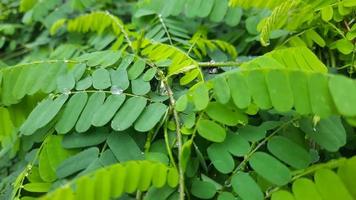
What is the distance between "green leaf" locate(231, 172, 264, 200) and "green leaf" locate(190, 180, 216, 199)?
4 cm

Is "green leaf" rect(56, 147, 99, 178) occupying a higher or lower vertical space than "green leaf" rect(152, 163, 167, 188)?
lower

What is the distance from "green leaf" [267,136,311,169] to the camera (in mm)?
818

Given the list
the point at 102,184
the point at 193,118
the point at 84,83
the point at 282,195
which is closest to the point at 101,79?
the point at 84,83

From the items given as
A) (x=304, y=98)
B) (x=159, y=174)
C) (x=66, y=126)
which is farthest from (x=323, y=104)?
(x=66, y=126)

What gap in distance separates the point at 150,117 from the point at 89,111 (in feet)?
0.44

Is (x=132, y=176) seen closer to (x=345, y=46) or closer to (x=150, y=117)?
(x=150, y=117)

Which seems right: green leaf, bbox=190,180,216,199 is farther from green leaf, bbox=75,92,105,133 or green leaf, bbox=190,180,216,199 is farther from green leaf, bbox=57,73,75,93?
green leaf, bbox=57,73,75,93

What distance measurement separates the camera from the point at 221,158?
0.84 meters

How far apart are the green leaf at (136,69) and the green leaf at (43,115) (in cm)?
15

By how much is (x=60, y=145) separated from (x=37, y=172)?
72 millimetres

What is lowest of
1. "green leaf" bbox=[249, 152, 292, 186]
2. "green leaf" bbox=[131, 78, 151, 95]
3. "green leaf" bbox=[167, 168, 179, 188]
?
"green leaf" bbox=[167, 168, 179, 188]

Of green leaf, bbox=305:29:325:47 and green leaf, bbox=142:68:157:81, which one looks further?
green leaf, bbox=305:29:325:47

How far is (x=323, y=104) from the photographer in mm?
710

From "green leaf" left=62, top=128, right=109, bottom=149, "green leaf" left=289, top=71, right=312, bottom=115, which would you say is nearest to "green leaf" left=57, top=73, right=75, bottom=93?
"green leaf" left=62, top=128, right=109, bottom=149
